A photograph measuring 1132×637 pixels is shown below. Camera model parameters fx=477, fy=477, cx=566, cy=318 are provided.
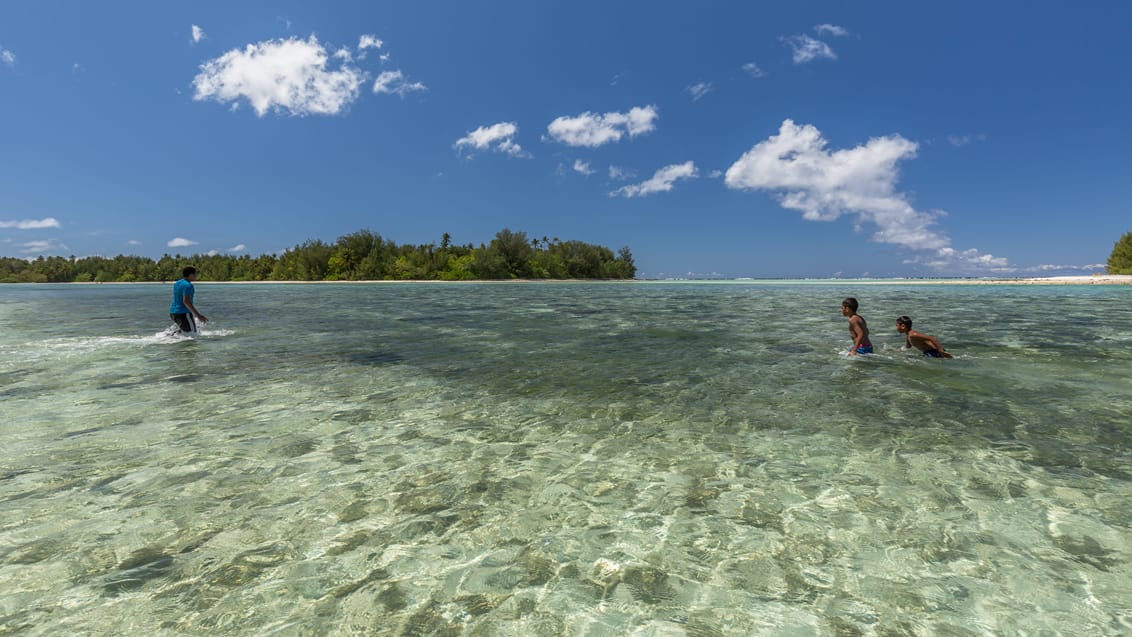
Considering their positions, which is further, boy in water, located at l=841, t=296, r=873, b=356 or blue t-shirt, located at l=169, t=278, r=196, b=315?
blue t-shirt, located at l=169, t=278, r=196, b=315

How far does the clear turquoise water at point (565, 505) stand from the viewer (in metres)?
3.42

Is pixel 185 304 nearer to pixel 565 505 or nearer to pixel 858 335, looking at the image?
pixel 565 505

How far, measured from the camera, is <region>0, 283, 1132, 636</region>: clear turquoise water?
11.2 feet

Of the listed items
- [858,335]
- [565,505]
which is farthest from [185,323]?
[858,335]

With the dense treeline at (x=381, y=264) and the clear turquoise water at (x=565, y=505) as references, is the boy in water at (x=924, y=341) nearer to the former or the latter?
the clear turquoise water at (x=565, y=505)

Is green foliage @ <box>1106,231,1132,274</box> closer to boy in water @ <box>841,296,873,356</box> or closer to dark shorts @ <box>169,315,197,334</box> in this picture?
boy in water @ <box>841,296,873,356</box>

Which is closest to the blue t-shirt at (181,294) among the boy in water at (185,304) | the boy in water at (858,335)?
the boy in water at (185,304)

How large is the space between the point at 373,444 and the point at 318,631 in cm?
372

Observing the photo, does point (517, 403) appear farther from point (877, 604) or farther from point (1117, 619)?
point (1117, 619)

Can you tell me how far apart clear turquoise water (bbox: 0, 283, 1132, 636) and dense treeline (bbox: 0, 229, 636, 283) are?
12214 cm

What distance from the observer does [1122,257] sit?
10006cm

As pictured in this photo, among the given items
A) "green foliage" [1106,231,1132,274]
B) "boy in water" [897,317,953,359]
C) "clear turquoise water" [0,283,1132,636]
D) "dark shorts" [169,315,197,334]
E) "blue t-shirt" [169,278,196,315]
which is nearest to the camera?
"clear turquoise water" [0,283,1132,636]

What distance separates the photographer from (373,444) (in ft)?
22.2

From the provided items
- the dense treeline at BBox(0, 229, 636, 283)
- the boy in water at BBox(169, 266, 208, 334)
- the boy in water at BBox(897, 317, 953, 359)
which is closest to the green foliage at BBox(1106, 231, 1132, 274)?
the dense treeline at BBox(0, 229, 636, 283)
